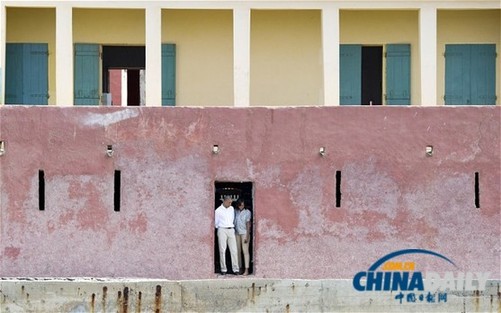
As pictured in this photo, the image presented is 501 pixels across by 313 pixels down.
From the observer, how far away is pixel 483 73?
2502 centimetres

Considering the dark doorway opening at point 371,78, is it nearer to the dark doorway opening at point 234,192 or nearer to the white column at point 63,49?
the dark doorway opening at point 234,192

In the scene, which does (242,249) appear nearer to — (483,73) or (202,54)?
(202,54)

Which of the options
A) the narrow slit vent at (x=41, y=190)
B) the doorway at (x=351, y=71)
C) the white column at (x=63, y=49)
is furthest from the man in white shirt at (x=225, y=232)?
the doorway at (x=351, y=71)

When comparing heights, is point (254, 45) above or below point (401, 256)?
above

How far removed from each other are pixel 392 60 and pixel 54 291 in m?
8.11

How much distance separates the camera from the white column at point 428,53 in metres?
24.2

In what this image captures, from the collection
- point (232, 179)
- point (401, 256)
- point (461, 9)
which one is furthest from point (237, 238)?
point (461, 9)

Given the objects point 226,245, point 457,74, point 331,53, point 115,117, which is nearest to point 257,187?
point 226,245

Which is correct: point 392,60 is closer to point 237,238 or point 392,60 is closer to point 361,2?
point 361,2

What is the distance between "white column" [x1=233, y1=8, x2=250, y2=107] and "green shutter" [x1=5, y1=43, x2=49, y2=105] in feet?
10.9

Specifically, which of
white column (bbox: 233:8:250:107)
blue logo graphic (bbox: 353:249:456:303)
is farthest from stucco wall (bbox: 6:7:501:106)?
blue logo graphic (bbox: 353:249:456:303)

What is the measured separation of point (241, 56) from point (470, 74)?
163 inches

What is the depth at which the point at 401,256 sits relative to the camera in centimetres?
2105

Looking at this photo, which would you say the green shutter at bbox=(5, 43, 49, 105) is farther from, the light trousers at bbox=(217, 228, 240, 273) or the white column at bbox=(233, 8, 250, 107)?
the light trousers at bbox=(217, 228, 240, 273)
